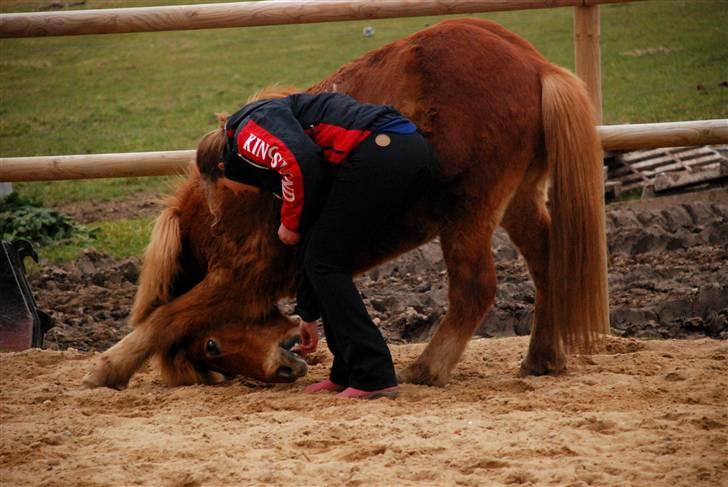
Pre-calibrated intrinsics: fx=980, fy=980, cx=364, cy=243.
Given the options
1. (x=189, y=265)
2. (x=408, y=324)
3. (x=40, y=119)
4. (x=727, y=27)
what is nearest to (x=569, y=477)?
(x=189, y=265)

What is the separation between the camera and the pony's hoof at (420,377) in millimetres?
4160

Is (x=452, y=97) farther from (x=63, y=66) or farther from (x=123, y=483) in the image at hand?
(x=63, y=66)

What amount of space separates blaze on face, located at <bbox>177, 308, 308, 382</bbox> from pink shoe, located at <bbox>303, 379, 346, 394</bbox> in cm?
22

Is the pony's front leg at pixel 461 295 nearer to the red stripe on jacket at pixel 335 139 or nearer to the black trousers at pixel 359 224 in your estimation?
the black trousers at pixel 359 224

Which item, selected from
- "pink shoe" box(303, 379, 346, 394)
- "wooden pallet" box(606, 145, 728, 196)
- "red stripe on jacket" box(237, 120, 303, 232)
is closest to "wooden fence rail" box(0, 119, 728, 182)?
"red stripe on jacket" box(237, 120, 303, 232)

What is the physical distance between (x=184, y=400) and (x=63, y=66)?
43.5 feet

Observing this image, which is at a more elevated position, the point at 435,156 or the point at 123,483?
the point at 435,156

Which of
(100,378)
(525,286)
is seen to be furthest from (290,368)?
(525,286)

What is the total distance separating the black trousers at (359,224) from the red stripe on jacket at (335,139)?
0.09 ft

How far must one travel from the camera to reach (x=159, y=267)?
450cm

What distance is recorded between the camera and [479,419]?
136 inches

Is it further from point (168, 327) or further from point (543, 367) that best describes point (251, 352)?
point (543, 367)

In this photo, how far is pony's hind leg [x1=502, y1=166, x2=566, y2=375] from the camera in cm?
439

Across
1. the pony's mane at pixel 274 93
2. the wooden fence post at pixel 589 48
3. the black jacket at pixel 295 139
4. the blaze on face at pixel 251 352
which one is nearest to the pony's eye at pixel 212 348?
the blaze on face at pixel 251 352
